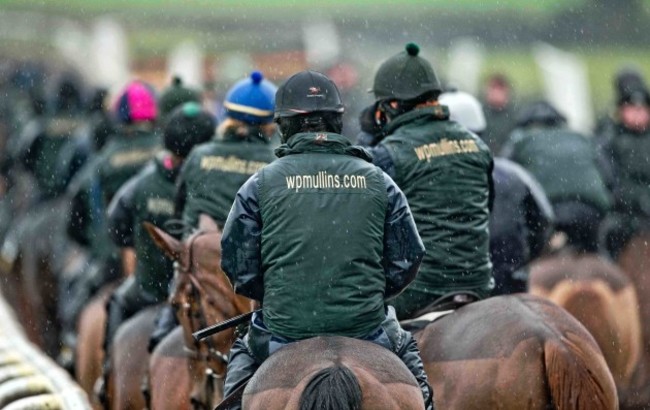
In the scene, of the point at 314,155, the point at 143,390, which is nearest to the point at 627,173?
the point at 143,390

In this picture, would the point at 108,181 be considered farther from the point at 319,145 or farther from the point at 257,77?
the point at 319,145

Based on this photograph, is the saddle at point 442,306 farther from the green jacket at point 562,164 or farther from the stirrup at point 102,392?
the green jacket at point 562,164

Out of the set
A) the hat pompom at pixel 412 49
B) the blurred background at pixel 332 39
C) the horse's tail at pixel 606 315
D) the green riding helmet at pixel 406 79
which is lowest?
the blurred background at pixel 332 39

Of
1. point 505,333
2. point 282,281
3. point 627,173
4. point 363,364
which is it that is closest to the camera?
point 363,364

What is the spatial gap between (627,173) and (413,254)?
9029mm

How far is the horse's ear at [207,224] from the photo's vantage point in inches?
376

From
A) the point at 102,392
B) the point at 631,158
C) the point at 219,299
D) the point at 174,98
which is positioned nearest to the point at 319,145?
the point at 219,299

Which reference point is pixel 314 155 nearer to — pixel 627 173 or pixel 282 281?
pixel 282 281

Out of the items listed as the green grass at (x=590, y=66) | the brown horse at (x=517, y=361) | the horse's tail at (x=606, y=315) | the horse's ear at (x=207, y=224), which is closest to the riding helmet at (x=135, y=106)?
the horse's tail at (x=606, y=315)

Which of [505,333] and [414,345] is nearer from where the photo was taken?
[414,345]

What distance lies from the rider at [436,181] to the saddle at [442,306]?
2.5 inches

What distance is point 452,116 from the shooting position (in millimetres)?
10875

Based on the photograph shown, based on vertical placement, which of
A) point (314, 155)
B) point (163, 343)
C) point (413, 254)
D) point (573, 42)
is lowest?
point (573, 42)

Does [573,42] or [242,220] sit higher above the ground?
[242,220]
